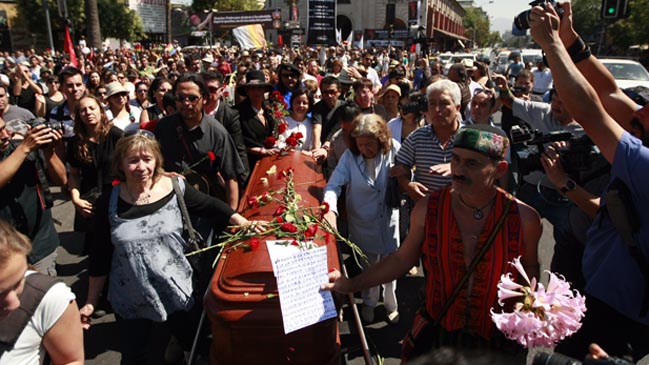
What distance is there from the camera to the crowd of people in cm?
183

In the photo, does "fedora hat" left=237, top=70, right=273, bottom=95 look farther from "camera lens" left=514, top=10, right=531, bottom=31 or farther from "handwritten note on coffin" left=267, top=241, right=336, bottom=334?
"handwritten note on coffin" left=267, top=241, right=336, bottom=334

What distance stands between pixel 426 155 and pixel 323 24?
11.9 meters

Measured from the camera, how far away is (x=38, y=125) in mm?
2707

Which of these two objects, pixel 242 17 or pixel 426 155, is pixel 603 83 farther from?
pixel 242 17

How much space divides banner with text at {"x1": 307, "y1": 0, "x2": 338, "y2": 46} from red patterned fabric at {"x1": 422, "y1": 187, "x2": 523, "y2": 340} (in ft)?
43.1

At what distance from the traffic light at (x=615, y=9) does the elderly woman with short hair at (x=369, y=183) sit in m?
9.66

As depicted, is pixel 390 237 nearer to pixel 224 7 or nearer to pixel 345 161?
pixel 345 161

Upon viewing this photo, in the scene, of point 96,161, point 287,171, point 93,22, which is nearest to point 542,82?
point 287,171

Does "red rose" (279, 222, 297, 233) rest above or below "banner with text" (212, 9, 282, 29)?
below

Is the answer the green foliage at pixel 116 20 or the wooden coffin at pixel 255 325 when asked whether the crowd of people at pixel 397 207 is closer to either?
the wooden coffin at pixel 255 325

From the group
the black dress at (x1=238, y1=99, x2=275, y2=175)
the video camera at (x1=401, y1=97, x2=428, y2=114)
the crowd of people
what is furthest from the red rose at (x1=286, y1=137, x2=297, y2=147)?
the video camera at (x1=401, y1=97, x2=428, y2=114)

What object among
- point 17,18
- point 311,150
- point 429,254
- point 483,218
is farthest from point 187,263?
point 17,18

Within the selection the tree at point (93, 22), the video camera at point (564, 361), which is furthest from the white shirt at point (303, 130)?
the tree at point (93, 22)

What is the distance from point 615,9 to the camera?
10422mm
